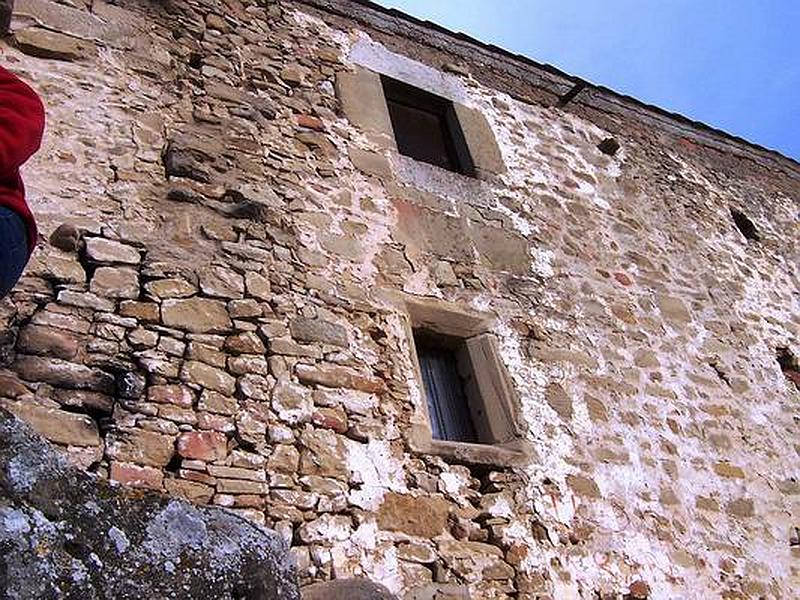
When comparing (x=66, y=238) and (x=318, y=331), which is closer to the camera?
(x=66, y=238)

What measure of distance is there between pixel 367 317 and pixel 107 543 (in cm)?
220

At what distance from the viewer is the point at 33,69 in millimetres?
3646

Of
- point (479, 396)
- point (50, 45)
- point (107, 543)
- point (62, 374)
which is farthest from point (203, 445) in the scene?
point (50, 45)

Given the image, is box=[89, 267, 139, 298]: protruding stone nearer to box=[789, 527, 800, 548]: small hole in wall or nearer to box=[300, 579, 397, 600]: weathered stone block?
box=[300, 579, 397, 600]: weathered stone block

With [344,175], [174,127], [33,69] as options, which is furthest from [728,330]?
[33,69]

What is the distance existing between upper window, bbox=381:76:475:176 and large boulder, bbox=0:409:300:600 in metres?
3.59

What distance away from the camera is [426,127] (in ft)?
17.8

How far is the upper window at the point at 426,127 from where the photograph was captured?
5.18m

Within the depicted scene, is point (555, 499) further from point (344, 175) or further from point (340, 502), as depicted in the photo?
point (344, 175)

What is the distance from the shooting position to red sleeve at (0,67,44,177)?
6.24 feet

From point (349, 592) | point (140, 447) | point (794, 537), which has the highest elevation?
point (140, 447)

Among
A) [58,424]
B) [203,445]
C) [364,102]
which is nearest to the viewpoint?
[58,424]

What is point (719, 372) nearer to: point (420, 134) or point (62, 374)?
point (420, 134)

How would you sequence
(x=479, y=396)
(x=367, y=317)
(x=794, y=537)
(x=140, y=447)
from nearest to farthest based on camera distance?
(x=140, y=447) < (x=367, y=317) < (x=479, y=396) < (x=794, y=537)
